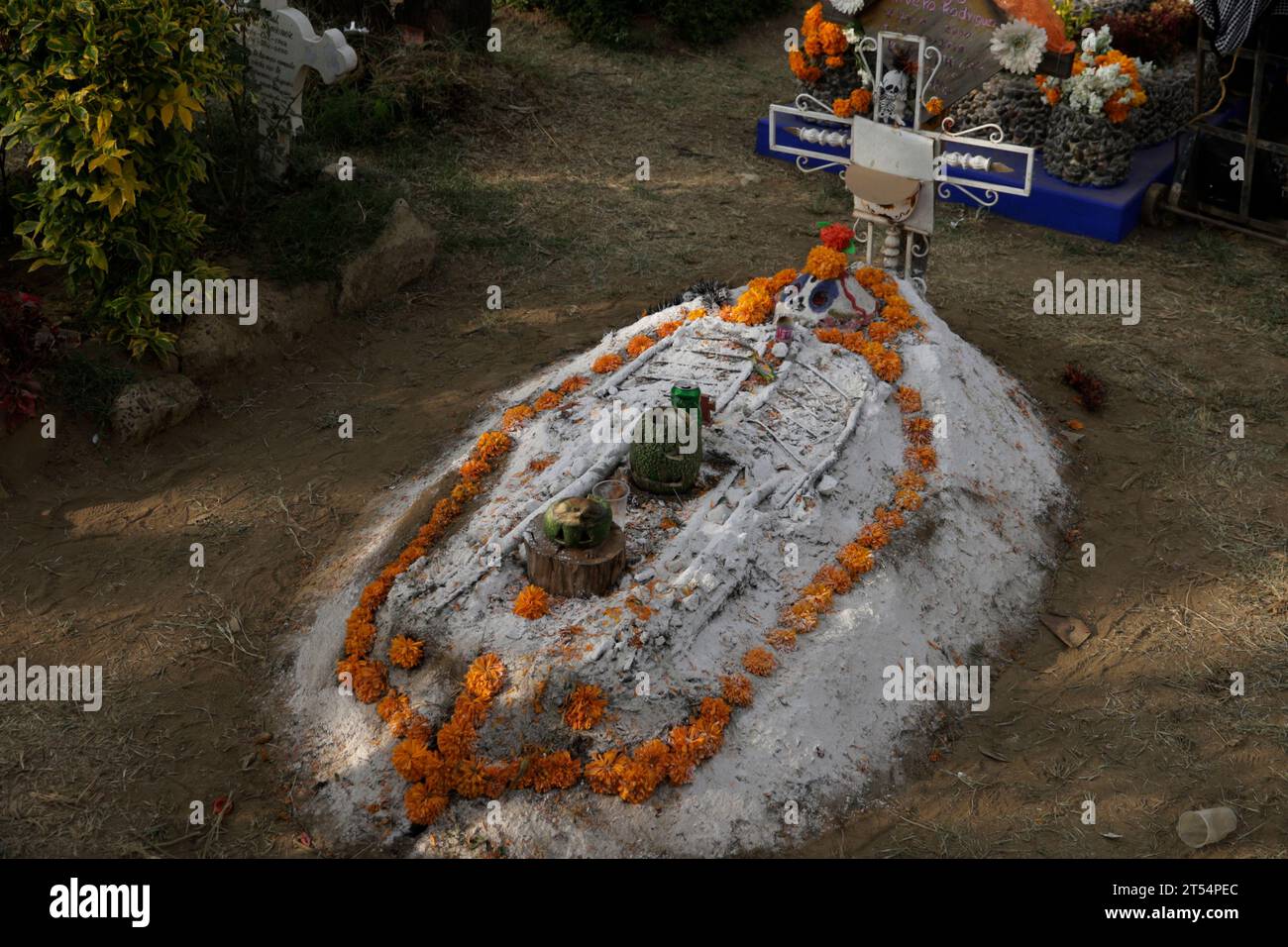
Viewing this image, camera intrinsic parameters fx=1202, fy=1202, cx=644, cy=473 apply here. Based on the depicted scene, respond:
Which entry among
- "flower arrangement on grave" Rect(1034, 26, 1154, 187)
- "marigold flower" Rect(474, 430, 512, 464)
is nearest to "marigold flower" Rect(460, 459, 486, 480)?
"marigold flower" Rect(474, 430, 512, 464)

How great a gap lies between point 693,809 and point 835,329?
12.0 feet

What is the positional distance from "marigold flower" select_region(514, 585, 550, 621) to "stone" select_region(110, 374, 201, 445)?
3.67 meters

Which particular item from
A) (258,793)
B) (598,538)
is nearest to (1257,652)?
(598,538)

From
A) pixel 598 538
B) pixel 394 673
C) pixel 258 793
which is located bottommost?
pixel 258 793

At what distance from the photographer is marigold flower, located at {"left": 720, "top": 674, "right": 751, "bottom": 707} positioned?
5.89 m

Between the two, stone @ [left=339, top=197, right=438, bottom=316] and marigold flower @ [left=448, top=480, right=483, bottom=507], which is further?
stone @ [left=339, top=197, right=438, bottom=316]

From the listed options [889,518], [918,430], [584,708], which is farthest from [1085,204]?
[584,708]

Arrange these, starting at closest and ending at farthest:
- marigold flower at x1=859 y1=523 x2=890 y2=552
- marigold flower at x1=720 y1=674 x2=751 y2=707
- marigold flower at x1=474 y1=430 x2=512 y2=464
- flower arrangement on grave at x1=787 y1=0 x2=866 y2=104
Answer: marigold flower at x1=720 y1=674 x2=751 y2=707 < marigold flower at x1=859 y1=523 x2=890 y2=552 < marigold flower at x1=474 y1=430 x2=512 y2=464 < flower arrangement on grave at x1=787 y1=0 x2=866 y2=104

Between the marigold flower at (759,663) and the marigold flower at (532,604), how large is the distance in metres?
1.04

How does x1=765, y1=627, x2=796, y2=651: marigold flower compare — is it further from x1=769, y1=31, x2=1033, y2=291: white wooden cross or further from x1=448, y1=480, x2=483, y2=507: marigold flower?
x1=769, y1=31, x2=1033, y2=291: white wooden cross

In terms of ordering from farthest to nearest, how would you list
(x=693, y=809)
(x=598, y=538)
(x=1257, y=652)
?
(x=1257, y=652)
(x=598, y=538)
(x=693, y=809)

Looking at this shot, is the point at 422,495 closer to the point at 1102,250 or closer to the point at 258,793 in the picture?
the point at 258,793

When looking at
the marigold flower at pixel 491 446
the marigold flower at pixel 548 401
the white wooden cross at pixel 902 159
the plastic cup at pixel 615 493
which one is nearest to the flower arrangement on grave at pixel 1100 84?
the white wooden cross at pixel 902 159

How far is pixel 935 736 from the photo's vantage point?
6.16 m
